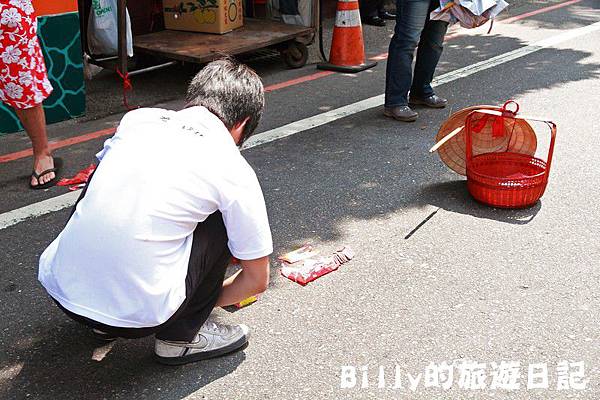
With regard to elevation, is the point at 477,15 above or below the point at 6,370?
above

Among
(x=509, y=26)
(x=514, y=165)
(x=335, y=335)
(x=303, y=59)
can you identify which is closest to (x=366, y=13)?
(x=509, y=26)

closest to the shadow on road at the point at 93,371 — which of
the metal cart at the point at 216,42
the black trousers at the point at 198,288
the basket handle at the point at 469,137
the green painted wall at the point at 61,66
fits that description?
the black trousers at the point at 198,288

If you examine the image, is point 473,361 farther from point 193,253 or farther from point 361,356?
point 193,253

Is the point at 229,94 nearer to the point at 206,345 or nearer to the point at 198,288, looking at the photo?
the point at 198,288

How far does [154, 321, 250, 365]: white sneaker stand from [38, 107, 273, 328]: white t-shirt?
32cm

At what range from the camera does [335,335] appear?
2.96 m

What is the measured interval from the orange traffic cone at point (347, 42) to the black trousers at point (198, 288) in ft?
15.2

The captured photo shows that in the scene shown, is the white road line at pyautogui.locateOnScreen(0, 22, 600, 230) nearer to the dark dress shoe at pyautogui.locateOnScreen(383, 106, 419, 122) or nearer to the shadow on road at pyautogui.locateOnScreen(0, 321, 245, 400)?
the dark dress shoe at pyautogui.locateOnScreen(383, 106, 419, 122)

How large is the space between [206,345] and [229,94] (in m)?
0.94

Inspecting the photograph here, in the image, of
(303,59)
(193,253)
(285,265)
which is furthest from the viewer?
(303,59)

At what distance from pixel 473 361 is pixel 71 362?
1.47 metres

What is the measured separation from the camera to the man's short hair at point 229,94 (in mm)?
2488

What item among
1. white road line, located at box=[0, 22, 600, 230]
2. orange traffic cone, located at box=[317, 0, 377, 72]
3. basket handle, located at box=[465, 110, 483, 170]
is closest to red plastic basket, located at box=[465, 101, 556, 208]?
basket handle, located at box=[465, 110, 483, 170]

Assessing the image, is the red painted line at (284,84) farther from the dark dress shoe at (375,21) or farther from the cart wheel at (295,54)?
the dark dress shoe at (375,21)
